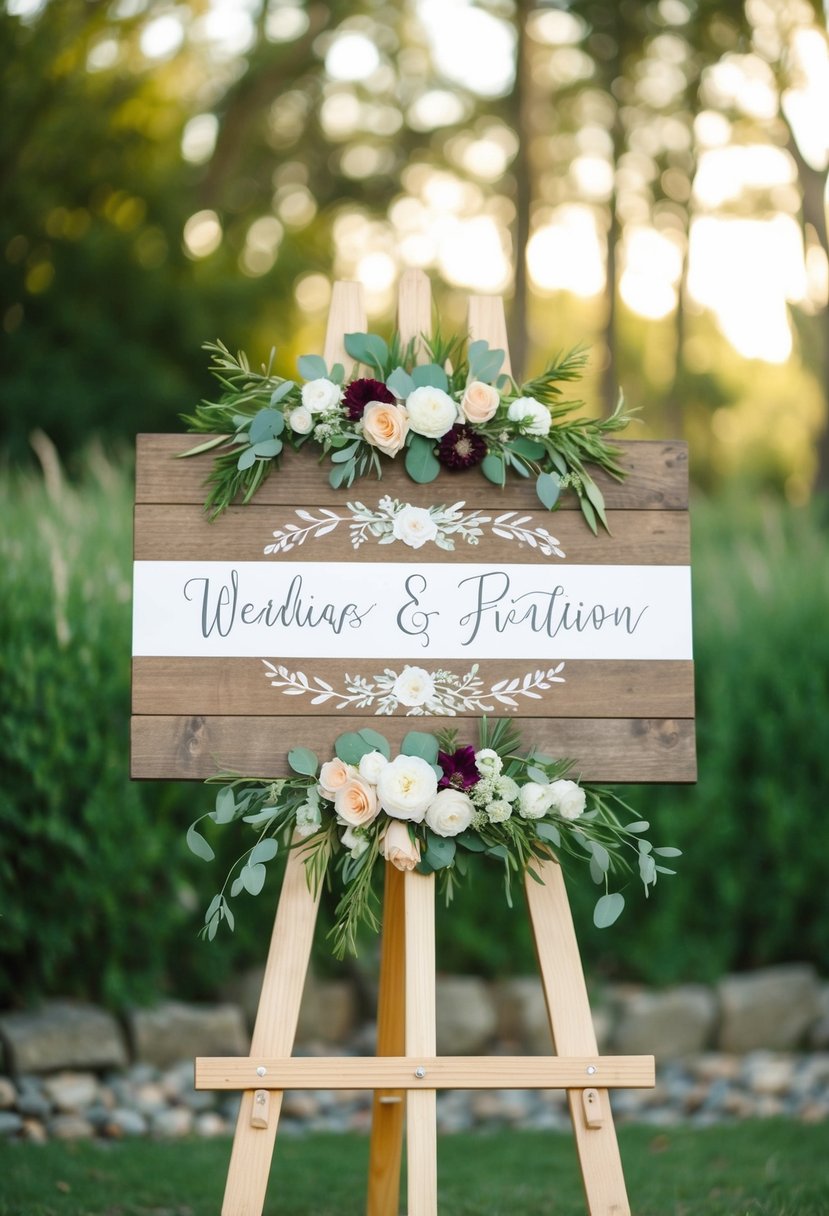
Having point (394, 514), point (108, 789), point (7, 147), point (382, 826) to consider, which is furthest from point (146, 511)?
point (7, 147)

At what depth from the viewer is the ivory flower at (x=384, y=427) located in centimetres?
218

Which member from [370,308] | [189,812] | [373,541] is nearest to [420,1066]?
[373,541]

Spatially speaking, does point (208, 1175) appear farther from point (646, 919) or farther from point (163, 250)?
point (163, 250)

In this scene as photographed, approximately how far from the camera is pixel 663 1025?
4.07 m

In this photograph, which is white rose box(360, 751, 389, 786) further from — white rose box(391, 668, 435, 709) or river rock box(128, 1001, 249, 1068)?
river rock box(128, 1001, 249, 1068)

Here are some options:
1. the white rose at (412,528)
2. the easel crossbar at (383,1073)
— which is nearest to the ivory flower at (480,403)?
the white rose at (412,528)

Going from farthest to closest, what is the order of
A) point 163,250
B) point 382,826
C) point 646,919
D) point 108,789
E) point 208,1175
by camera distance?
point 163,250
point 646,919
point 108,789
point 208,1175
point 382,826

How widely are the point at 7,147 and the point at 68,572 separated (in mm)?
4887

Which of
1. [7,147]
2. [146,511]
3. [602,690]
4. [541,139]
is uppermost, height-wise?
[541,139]

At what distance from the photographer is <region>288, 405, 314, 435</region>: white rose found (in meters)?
2.21

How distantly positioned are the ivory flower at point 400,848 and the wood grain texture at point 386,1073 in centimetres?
34

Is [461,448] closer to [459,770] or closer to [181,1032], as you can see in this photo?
[459,770]

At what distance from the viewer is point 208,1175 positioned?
2824mm

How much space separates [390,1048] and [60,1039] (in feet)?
5.10
